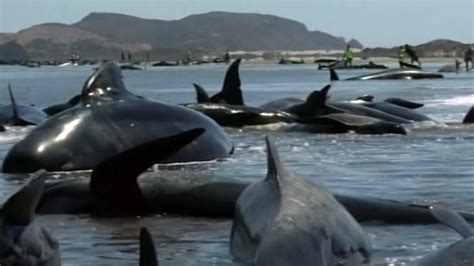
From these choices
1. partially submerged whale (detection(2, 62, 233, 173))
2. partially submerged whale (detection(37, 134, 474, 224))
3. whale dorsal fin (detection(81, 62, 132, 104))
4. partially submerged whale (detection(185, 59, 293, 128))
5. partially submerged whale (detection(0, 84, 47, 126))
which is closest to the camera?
partially submerged whale (detection(37, 134, 474, 224))

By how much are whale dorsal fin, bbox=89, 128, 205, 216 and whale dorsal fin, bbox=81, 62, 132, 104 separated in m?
3.33

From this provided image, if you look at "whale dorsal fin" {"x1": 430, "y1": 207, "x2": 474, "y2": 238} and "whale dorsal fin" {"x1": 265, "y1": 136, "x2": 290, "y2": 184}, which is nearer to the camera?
"whale dorsal fin" {"x1": 430, "y1": 207, "x2": 474, "y2": 238}

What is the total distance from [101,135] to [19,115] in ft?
23.9

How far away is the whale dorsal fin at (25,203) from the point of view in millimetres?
4465

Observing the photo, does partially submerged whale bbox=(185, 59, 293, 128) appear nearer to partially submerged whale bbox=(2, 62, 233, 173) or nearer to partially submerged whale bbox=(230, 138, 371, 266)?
partially submerged whale bbox=(2, 62, 233, 173)

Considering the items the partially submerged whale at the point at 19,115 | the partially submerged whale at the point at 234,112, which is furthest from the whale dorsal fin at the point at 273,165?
the partially submerged whale at the point at 19,115

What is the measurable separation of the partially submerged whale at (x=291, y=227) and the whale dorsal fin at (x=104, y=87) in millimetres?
5107

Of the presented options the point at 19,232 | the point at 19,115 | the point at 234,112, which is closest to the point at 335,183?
the point at 19,232

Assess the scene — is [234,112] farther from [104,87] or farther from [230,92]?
[104,87]

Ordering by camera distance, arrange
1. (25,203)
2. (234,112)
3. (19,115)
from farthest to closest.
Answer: (19,115) → (234,112) → (25,203)

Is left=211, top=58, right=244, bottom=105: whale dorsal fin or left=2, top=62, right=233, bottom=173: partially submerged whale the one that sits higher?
left=2, top=62, right=233, bottom=173: partially submerged whale

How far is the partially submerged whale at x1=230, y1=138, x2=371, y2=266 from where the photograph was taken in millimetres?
4949

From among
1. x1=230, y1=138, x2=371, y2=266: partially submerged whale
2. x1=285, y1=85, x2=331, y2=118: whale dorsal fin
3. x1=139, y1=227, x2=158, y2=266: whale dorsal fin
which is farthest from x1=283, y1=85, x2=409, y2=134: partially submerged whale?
x1=139, y1=227, x2=158, y2=266: whale dorsal fin

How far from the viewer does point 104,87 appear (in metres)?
11.1
